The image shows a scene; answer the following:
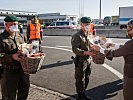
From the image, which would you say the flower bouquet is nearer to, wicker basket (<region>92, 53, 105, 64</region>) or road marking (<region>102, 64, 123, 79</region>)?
wicker basket (<region>92, 53, 105, 64</region>)

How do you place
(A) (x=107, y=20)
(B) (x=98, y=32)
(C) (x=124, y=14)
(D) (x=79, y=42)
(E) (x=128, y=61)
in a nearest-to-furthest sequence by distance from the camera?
(E) (x=128, y=61) < (D) (x=79, y=42) < (B) (x=98, y=32) < (C) (x=124, y=14) < (A) (x=107, y=20)

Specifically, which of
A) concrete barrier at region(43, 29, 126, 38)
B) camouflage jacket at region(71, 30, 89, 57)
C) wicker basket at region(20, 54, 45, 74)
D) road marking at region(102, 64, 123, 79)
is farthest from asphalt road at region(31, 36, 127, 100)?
concrete barrier at region(43, 29, 126, 38)

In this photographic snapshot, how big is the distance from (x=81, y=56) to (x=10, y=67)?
6.36 feet

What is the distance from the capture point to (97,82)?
8.38 metres

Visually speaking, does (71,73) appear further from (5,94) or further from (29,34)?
(5,94)

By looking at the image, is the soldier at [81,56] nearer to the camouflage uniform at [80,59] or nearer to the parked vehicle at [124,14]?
the camouflage uniform at [80,59]

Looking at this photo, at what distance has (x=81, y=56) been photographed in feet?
20.1

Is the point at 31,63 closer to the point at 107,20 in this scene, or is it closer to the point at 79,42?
the point at 79,42

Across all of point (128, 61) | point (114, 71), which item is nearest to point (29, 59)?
point (128, 61)

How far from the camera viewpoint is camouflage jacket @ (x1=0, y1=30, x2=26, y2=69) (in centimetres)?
464

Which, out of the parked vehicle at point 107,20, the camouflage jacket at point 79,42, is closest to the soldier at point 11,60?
the camouflage jacket at point 79,42

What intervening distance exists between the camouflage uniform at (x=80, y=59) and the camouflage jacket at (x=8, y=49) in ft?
5.05

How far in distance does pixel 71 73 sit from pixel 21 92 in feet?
15.4

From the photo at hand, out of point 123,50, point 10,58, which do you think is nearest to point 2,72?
point 10,58
